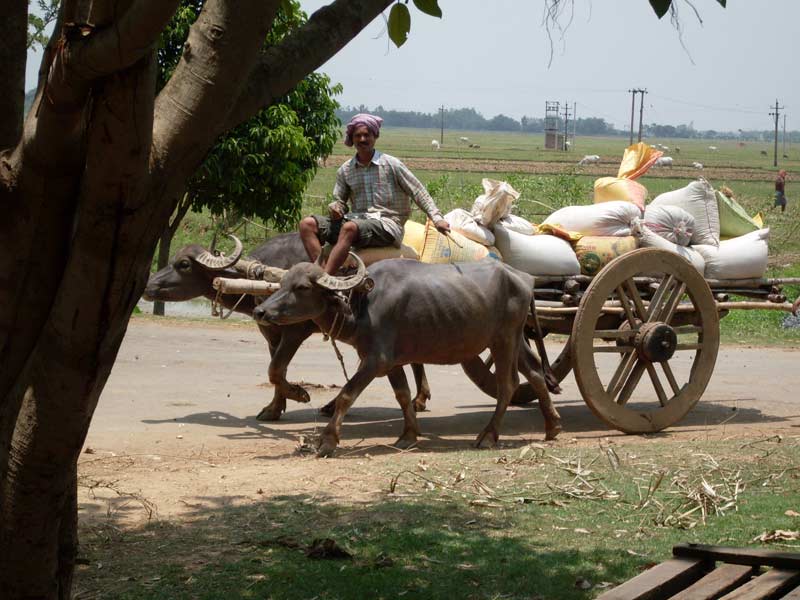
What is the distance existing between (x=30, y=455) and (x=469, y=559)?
2.63 m

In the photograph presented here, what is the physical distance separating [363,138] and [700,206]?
3.23 m

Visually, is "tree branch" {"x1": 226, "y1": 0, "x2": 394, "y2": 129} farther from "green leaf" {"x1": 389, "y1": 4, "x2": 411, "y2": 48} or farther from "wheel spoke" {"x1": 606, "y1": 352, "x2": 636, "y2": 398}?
"wheel spoke" {"x1": 606, "y1": 352, "x2": 636, "y2": 398}

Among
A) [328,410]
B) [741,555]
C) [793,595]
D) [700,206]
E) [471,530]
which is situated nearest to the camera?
[793,595]

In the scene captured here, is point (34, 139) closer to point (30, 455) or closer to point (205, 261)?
point (30, 455)

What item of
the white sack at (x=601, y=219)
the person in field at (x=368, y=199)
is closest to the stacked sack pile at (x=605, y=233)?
the white sack at (x=601, y=219)

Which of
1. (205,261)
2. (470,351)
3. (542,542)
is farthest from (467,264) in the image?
(542,542)

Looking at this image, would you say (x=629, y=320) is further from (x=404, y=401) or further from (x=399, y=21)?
(x=399, y=21)

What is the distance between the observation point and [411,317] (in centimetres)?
898

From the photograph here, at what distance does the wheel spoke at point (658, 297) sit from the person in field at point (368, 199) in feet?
7.07

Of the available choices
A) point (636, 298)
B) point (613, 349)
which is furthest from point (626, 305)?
point (613, 349)

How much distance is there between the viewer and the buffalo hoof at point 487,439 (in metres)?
9.17

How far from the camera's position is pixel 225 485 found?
7.59 meters

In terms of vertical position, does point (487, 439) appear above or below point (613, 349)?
below

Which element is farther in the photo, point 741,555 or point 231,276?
point 231,276
